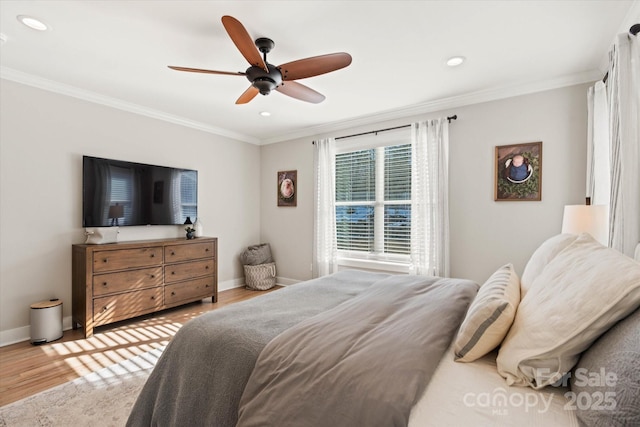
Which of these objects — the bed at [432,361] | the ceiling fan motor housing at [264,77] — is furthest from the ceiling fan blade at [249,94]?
the bed at [432,361]

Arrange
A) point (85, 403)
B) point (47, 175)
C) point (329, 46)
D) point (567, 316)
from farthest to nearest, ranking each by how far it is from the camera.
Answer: point (47, 175) → point (329, 46) → point (85, 403) → point (567, 316)

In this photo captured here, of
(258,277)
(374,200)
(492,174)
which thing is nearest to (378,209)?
(374,200)

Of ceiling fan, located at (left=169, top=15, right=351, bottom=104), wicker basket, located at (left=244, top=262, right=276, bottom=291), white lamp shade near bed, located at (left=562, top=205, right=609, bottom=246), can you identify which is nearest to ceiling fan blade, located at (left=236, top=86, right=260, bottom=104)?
ceiling fan, located at (left=169, top=15, right=351, bottom=104)

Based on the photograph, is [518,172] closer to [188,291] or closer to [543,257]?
[543,257]

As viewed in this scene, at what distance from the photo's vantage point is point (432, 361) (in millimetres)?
1035

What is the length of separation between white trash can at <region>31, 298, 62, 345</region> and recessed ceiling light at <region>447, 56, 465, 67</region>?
14.2 feet

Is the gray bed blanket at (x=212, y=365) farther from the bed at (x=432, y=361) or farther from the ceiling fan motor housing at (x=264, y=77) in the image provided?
the ceiling fan motor housing at (x=264, y=77)

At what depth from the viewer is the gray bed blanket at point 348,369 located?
2.87 ft

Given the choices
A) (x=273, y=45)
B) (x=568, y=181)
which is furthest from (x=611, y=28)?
(x=273, y=45)

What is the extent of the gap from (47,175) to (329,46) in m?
3.09

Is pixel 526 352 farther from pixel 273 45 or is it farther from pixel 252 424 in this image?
pixel 273 45

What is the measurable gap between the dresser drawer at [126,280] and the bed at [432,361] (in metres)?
2.06

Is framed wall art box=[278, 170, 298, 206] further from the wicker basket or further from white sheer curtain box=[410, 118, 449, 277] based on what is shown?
white sheer curtain box=[410, 118, 449, 277]

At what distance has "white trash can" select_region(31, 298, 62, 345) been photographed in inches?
108
